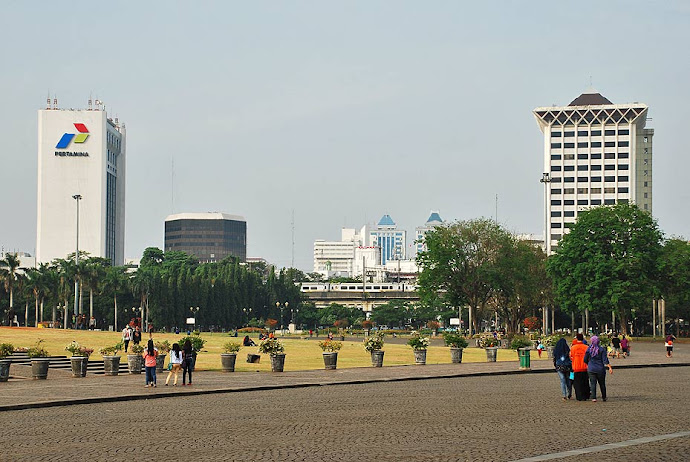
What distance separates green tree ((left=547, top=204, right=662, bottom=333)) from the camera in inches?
3529

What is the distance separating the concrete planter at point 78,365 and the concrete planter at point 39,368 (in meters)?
1.23

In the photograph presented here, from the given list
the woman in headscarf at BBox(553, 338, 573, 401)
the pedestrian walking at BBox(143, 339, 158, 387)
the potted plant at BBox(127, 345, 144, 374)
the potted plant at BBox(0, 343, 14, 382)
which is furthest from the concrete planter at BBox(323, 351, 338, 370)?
the woman in headscarf at BBox(553, 338, 573, 401)

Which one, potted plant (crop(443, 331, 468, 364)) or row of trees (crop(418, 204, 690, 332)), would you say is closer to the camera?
potted plant (crop(443, 331, 468, 364))

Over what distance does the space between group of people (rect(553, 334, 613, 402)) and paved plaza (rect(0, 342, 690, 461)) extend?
62 centimetres

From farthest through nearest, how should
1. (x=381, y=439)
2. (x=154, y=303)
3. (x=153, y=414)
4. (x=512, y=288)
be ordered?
(x=154, y=303) < (x=512, y=288) < (x=153, y=414) < (x=381, y=439)

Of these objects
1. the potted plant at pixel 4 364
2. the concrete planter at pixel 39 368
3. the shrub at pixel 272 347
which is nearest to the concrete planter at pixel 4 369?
the potted plant at pixel 4 364

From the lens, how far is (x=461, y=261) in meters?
98.7

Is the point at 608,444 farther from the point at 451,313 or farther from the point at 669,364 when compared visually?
the point at 451,313

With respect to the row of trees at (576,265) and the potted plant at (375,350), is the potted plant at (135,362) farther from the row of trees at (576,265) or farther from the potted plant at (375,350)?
the row of trees at (576,265)

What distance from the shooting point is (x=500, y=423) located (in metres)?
20.5

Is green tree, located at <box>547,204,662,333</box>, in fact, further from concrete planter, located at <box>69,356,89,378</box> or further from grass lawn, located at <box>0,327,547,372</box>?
concrete planter, located at <box>69,356,89,378</box>

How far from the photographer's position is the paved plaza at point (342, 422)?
52.7 ft

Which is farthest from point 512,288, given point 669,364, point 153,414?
point 153,414

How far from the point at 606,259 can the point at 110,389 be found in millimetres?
68930
